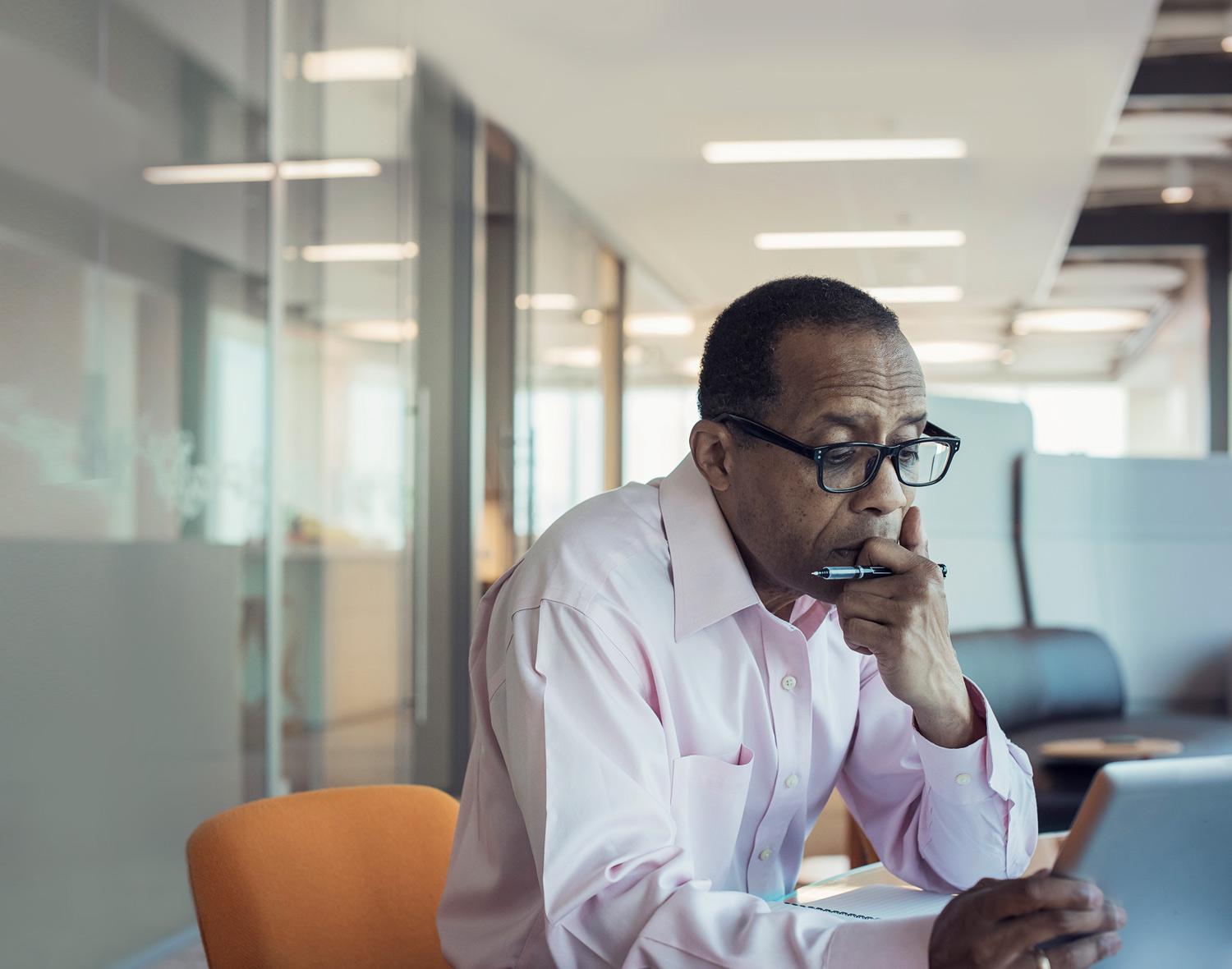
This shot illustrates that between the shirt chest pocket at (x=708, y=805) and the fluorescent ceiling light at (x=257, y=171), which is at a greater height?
the fluorescent ceiling light at (x=257, y=171)

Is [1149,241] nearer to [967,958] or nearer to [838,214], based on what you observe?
[838,214]

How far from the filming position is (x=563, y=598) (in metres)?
1.07

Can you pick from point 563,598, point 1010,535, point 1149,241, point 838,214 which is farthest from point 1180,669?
point 1149,241

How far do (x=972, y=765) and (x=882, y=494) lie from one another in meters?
0.30

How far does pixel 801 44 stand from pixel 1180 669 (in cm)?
289

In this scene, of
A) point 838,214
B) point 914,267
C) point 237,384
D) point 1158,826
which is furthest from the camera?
point 914,267

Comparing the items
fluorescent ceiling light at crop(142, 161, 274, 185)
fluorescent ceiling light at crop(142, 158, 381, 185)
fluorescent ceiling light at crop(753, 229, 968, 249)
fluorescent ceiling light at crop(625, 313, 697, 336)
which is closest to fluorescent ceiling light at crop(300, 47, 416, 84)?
fluorescent ceiling light at crop(142, 158, 381, 185)

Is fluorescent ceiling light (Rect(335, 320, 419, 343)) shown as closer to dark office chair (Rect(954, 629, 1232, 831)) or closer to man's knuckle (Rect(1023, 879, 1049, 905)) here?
dark office chair (Rect(954, 629, 1232, 831))

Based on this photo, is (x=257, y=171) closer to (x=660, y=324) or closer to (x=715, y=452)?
(x=715, y=452)

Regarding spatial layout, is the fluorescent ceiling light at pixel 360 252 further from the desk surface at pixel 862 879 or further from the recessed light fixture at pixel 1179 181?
the recessed light fixture at pixel 1179 181

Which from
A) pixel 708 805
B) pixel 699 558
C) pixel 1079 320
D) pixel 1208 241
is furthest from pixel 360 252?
pixel 1079 320

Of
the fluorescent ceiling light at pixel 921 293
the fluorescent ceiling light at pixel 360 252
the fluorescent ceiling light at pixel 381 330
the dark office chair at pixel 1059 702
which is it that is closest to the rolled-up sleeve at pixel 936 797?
the dark office chair at pixel 1059 702

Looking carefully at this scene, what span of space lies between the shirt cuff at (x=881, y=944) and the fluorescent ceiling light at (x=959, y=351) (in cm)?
1338

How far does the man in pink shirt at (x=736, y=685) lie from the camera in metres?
0.96
